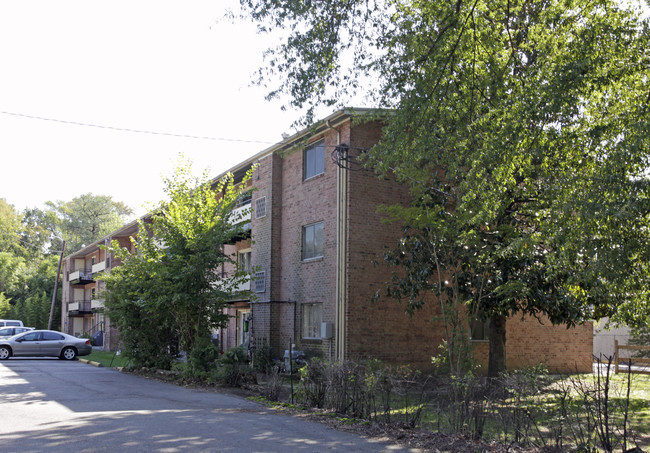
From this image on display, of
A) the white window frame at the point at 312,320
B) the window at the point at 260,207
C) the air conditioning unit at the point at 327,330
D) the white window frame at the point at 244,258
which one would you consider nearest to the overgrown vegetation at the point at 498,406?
the air conditioning unit at the point at 327,330

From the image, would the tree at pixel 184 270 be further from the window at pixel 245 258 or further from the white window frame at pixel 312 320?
the window at pixel 245 258

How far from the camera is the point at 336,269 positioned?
61.8 feet

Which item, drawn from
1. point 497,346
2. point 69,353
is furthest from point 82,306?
point 497,346

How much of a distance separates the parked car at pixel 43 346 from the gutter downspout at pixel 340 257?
56.5ft

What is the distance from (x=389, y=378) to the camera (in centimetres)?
1055

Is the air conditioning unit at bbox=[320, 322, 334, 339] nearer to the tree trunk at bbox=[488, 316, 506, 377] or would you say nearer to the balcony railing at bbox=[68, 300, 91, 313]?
the tree trunk at bbox=[488, 316, 506, 377]

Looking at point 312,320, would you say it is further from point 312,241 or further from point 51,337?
point 51,337

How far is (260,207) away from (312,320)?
528cm

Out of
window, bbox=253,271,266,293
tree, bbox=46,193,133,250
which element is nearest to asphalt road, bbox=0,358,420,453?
window, bbox=253,271,266,293

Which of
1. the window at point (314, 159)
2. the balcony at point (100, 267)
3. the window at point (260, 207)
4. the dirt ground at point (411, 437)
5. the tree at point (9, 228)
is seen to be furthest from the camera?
the tree at point (9, 228)

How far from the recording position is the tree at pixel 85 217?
3022 inches

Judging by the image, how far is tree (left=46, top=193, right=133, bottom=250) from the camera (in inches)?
3022

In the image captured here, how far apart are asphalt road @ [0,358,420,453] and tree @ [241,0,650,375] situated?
406 centimetres

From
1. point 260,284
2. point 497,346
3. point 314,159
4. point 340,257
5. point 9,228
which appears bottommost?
point 497,346
